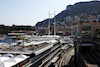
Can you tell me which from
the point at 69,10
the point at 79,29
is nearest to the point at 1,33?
the point at 79,29

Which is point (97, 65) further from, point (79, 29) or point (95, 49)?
point (79, 29)

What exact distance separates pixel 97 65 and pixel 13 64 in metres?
6.76

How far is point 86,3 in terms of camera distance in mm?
153875

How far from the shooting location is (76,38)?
15.7m

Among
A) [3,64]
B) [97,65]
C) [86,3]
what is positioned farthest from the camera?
[86,3]

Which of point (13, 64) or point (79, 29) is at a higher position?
point (79, 29)

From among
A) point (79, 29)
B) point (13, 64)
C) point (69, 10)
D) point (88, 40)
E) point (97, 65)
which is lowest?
point (97, 65)

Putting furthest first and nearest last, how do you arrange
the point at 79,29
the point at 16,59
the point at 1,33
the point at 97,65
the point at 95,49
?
the point at 1,33 → the point at 79,29 → the point at 95,49 → the point at 97,65 → the point at 16,59

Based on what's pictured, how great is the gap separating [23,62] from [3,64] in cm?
168

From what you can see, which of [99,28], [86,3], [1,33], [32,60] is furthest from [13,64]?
[86,3]

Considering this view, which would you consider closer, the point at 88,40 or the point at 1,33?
the point at 88,40

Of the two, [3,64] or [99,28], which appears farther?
[99,28]

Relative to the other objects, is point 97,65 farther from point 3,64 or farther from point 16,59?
point 3,64

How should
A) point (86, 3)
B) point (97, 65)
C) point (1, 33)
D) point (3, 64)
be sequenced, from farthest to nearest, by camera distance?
1. point (86, 3)
2. point (1, 33)
3. point (97, 65)
4. point (3, 64)
